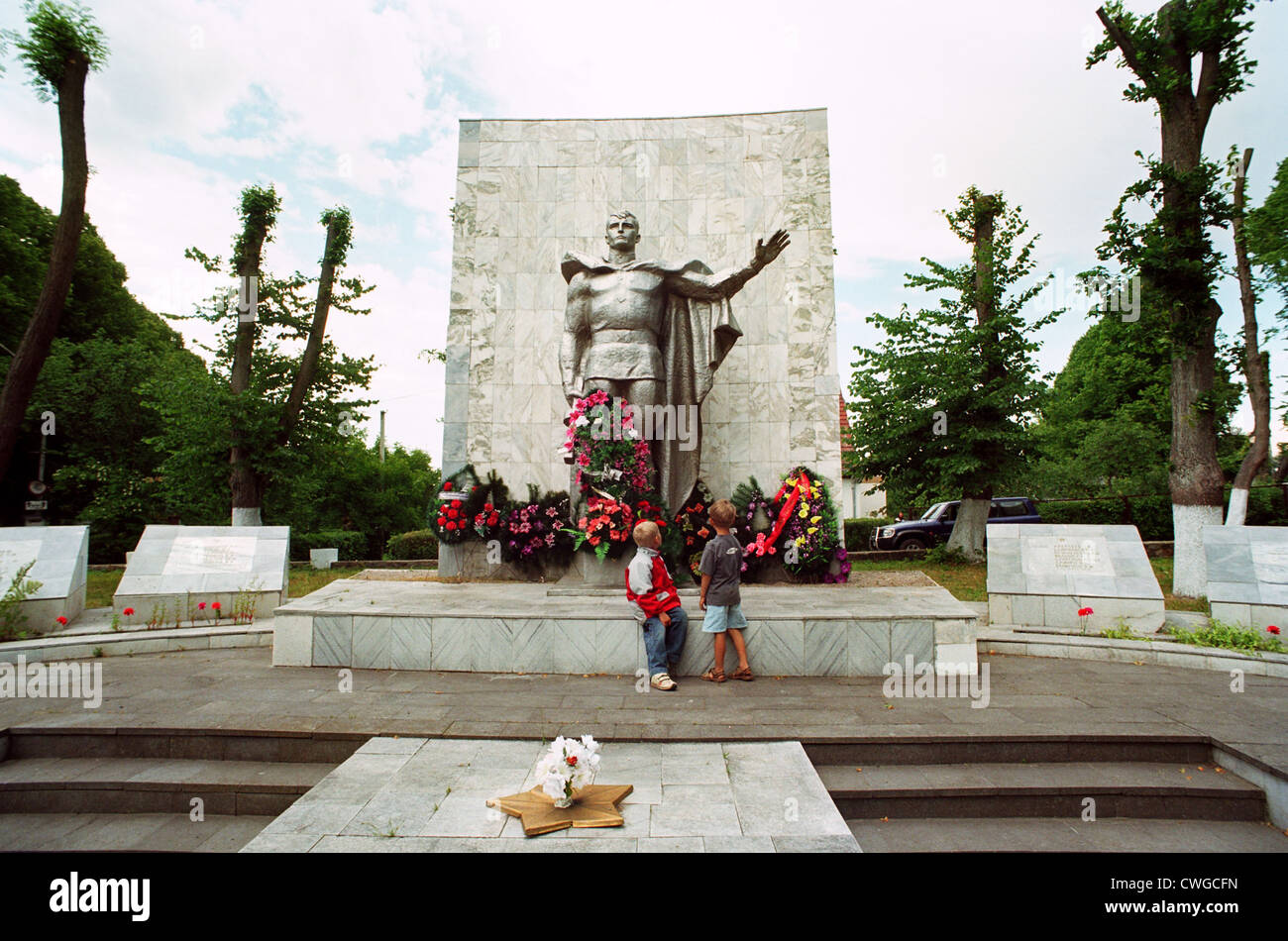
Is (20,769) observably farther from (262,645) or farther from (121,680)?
(262,645)

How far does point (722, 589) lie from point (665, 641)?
0.65 m

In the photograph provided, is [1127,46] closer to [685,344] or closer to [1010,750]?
[685,344]

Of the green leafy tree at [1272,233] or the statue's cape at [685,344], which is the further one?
the green leafy tree at [1272,233]

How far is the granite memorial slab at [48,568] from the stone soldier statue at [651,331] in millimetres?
5705

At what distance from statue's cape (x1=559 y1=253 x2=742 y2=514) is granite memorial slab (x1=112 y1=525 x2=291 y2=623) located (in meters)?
4.24

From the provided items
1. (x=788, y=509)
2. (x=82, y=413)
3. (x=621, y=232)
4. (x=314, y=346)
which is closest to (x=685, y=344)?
(x=621, y=232)

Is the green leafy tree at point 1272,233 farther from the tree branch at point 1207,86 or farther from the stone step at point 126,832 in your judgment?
the stone step at point 126,832

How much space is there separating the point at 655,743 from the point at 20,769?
3.94 metres

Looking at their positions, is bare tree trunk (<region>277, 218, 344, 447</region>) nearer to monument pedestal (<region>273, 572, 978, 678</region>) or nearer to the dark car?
monument pedestal (<region>273, 572, 978, 678</region>)

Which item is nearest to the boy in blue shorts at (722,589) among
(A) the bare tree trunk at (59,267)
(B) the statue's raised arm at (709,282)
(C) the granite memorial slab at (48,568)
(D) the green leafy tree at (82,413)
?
(B) the statue's raised arm at (709,282)

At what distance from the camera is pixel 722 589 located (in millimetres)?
5473

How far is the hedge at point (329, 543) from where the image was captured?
1827 cm
